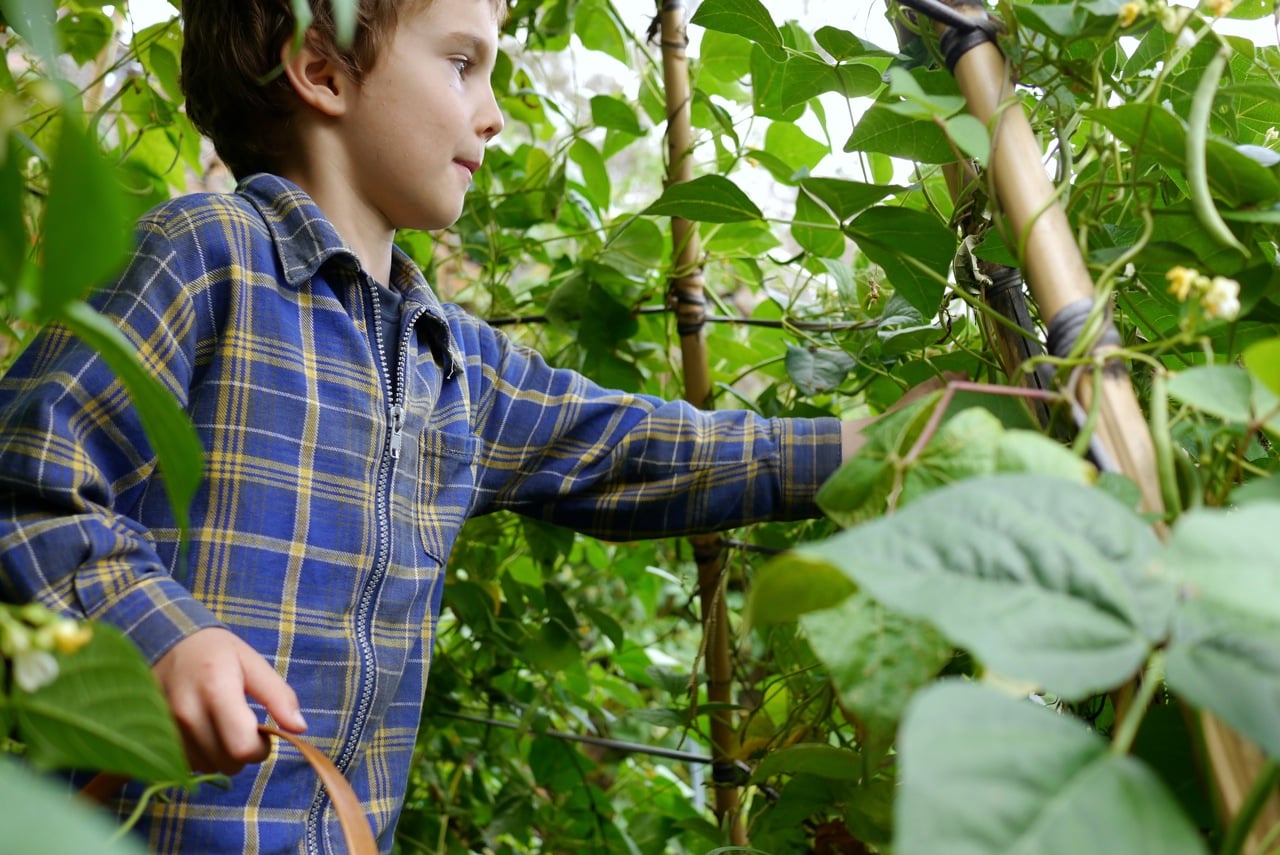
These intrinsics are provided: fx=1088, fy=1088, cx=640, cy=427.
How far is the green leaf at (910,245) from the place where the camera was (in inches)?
24.4

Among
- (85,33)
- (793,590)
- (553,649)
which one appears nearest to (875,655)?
(793,590)

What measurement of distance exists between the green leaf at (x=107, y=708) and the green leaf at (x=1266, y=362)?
11.7 inches

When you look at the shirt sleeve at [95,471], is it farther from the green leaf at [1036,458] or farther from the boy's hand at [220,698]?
the green leaf at [1036,458]

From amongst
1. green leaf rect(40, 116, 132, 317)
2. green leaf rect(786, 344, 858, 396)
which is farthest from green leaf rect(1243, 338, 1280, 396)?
green leaf rect(786, 344, 858, 396)

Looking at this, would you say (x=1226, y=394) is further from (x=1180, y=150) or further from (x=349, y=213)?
(x=349, y=213)

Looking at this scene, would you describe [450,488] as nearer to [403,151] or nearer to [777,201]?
[403,151]

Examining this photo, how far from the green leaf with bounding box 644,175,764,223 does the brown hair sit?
0.31m

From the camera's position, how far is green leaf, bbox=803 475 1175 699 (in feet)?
0.78

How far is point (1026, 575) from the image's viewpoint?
26cm

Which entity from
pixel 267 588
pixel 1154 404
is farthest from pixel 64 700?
pixel 267 588

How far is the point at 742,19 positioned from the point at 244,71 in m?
0.49

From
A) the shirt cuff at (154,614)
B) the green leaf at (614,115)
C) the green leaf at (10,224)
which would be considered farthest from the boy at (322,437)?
the green leaf at (10,224)

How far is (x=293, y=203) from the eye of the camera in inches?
32.2

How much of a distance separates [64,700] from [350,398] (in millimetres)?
525
